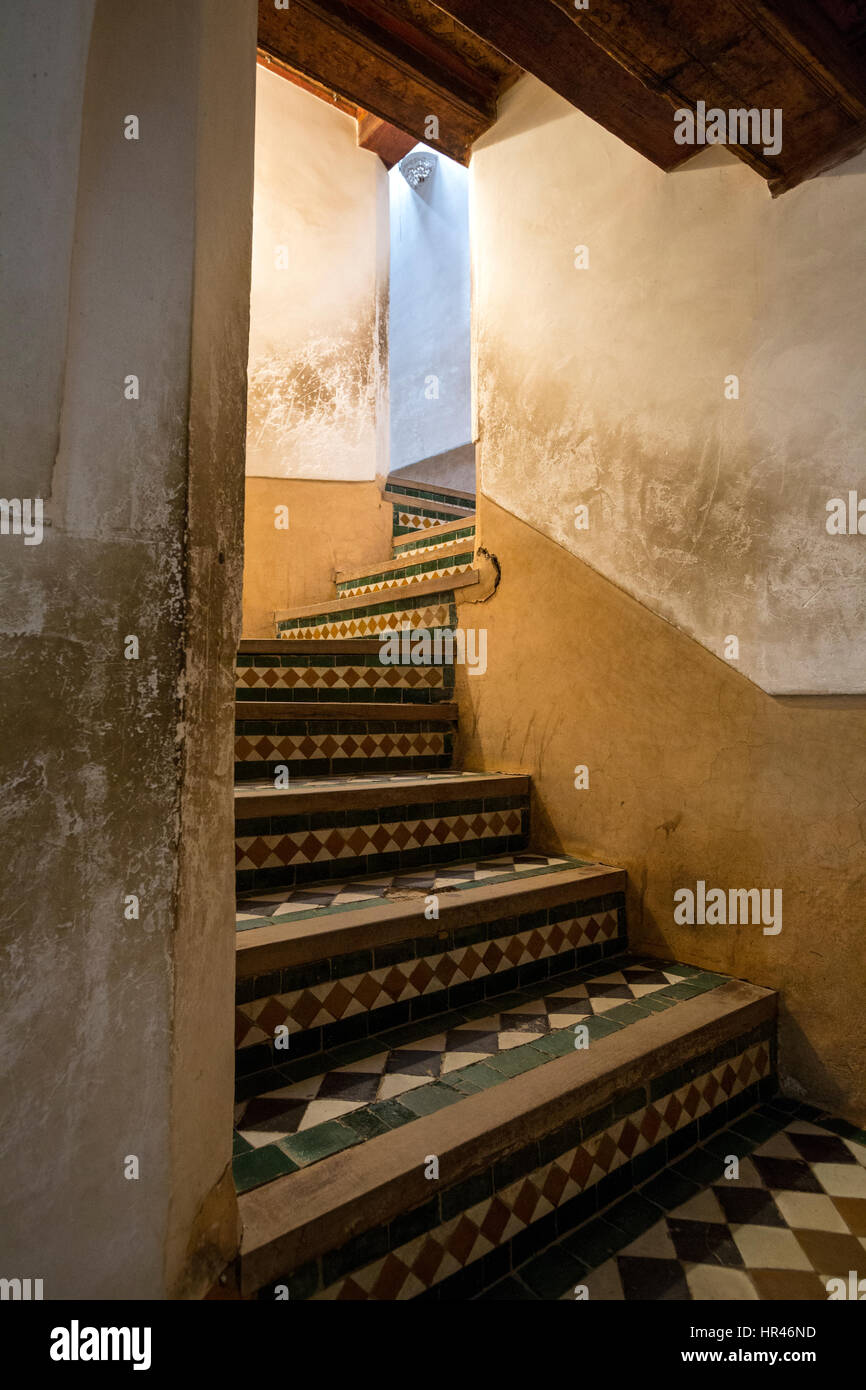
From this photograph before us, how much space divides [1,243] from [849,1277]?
8.06ft

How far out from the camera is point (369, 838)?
2682 mm

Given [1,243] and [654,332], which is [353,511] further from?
[1,243]

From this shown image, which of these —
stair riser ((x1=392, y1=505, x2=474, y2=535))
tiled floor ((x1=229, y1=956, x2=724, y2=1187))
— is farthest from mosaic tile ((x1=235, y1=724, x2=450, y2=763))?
stair riser ((x1=392, y1=505, x2=474, y2=535))

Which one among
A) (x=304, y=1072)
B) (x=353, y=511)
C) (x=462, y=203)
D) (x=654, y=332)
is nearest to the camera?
(x=304, y=1072)

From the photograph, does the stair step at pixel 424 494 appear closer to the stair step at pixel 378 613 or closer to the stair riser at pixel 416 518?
the stair riser at pixel 416 518

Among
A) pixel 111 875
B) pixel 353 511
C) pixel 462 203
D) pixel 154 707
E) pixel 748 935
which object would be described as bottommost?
pixel 748 935

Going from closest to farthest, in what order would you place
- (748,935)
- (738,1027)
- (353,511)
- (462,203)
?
(738,1027)
(748,935)
(353,511)
(462,203)

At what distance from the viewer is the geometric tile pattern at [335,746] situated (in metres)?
3.06

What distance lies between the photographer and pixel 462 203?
23.1 feet

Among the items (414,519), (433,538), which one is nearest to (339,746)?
(433,538)

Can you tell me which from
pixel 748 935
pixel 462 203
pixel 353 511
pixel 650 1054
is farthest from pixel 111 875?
pixel 462 203

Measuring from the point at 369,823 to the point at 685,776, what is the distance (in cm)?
116

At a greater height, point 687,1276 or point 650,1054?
point 650,1054

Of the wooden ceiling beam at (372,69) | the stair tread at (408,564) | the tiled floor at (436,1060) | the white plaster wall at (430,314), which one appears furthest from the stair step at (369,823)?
the white plaster wall at (430,314)
